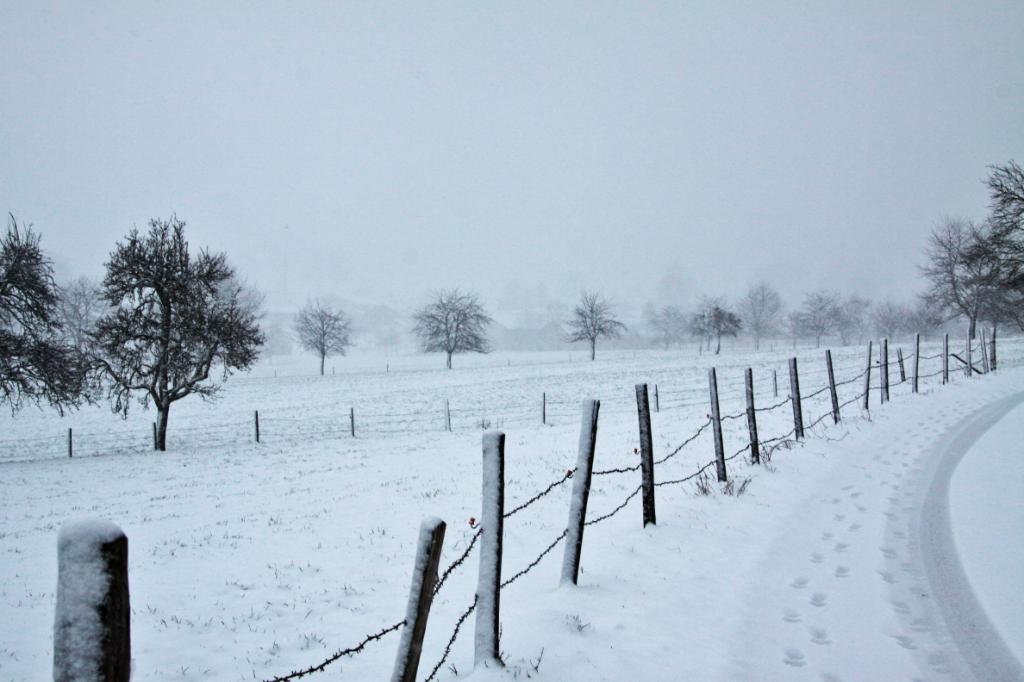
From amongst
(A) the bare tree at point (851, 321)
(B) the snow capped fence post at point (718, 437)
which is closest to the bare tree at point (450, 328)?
(B) the snow capped fence post at point (718, 437)

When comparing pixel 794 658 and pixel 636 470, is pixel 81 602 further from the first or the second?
pixel 636 470

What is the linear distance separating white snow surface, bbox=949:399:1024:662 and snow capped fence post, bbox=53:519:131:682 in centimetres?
553

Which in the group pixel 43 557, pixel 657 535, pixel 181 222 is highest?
pixel 181 222

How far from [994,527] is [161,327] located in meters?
23.3

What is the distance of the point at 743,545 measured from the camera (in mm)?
5793

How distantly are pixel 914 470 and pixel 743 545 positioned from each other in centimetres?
425

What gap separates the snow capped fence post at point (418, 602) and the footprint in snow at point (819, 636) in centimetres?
330

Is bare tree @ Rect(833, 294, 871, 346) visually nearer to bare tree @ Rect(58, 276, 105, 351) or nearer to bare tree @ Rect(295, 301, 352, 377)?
bare tree @ Rect(295, 301, 352, 377)

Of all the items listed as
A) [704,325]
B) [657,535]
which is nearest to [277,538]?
[657,535]

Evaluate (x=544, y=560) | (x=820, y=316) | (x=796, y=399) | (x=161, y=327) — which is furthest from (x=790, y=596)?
(x=820, y=316)

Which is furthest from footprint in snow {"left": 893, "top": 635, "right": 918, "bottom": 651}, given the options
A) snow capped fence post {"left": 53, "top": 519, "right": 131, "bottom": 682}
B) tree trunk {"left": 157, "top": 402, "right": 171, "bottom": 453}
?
tree trunk {"left": 157, "top": 402, "right": 171, "bottom": 453}

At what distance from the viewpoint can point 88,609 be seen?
1.48 metres

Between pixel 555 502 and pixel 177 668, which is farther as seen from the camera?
pixel 555 502

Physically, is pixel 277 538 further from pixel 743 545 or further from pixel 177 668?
pixel 743 545
